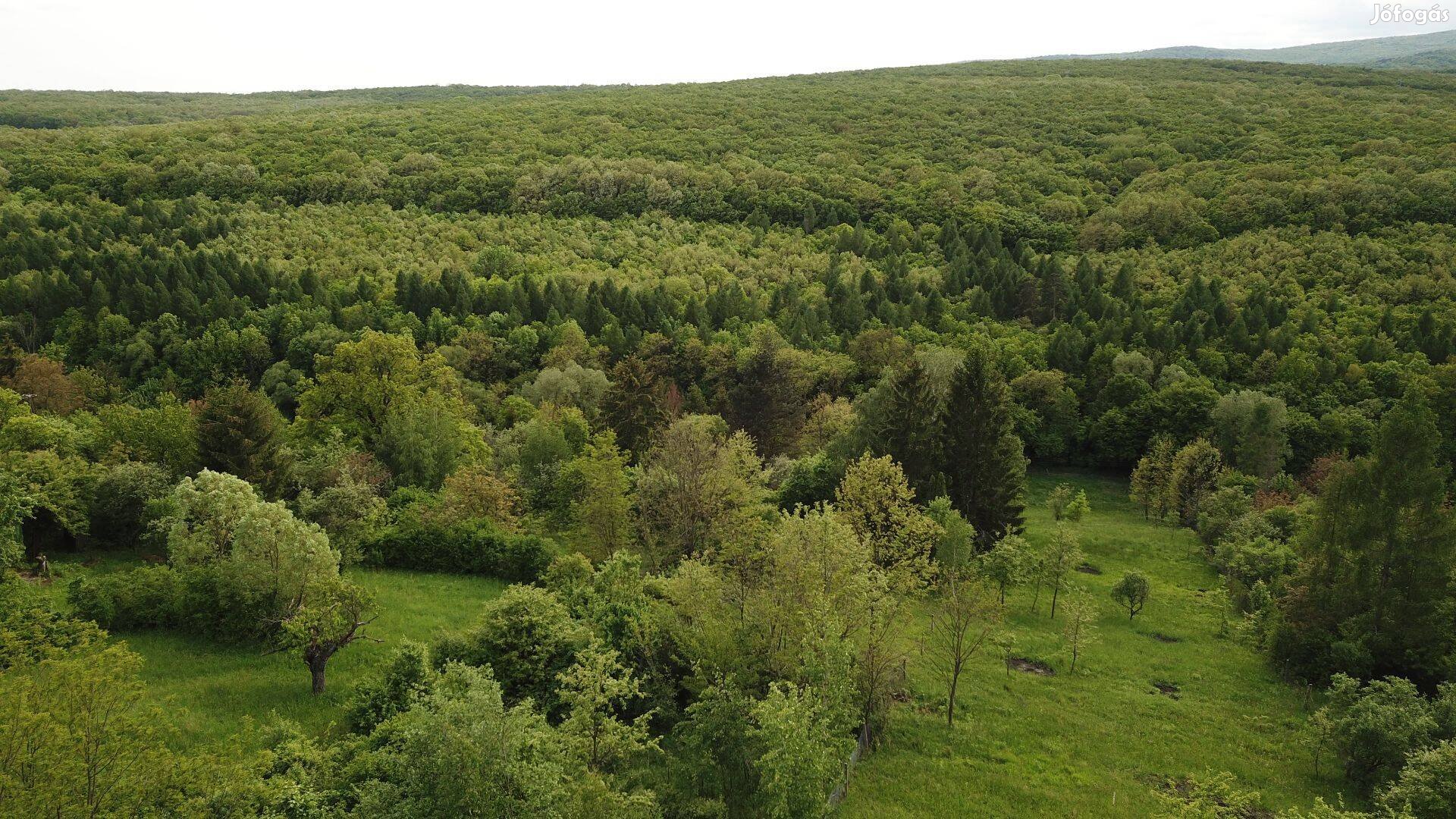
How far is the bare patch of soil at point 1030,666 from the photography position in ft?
117

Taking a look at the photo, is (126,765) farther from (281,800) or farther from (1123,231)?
(1123,231)

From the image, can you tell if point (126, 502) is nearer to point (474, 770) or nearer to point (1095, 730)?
point (474, 770)

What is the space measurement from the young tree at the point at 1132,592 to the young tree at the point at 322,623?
39.1 metres

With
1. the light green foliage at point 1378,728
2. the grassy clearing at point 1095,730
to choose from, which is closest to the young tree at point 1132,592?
the grassy clearing at point 1095,730

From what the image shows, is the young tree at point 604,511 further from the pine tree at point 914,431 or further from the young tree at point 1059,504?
the young tree at point 1059,504

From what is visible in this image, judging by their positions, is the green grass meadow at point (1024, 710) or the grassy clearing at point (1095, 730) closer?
the green grass meadow at point (1024, 710)

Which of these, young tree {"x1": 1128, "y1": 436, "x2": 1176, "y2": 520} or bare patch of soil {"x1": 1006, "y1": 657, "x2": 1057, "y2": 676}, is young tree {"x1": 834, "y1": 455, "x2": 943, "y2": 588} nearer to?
bare patch of soil {"x1": 1006, "y1": 657, "x2": 1057, "y2": 676}

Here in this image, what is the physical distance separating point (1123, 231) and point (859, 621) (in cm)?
12953

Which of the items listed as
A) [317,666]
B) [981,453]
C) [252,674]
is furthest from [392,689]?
[981,453]

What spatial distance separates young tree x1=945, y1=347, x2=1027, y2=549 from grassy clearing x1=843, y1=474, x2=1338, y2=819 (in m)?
8.09

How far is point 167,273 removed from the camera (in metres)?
95.4

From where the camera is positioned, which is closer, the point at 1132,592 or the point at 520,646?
the point at 520,646

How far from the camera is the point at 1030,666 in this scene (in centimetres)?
3634

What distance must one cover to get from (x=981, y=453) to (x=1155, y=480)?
2641 centimetres
